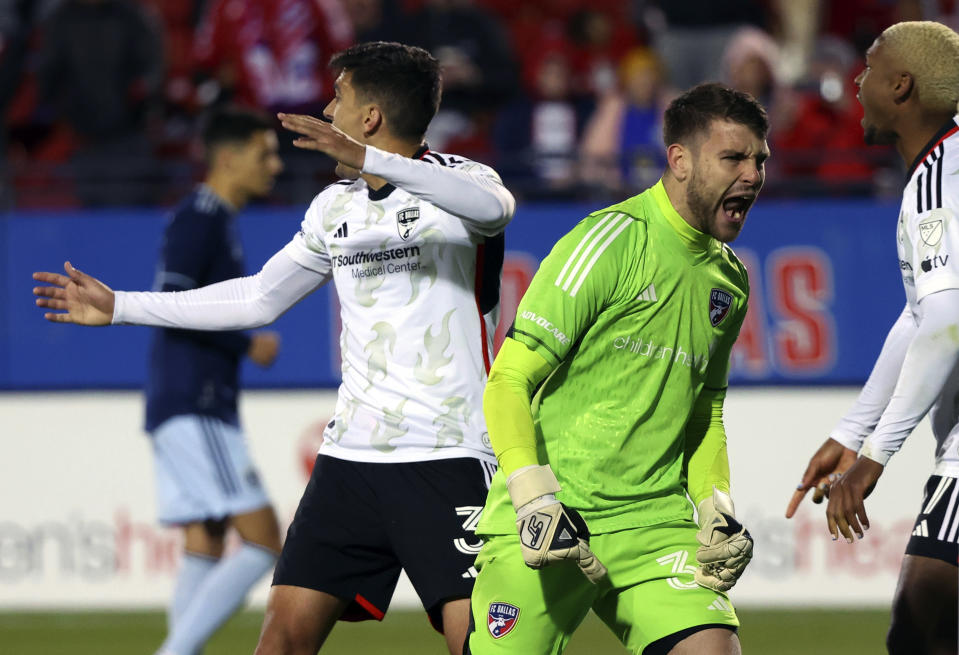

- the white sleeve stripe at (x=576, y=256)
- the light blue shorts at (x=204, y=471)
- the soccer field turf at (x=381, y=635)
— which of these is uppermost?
the white sleeve stripe at (x=576, y=256)

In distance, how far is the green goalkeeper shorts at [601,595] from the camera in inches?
150

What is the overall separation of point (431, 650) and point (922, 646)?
151 inches

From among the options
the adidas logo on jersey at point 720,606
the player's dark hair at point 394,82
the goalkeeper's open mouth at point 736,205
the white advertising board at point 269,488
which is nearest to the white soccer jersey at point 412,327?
the player's dark hair at point 394,82

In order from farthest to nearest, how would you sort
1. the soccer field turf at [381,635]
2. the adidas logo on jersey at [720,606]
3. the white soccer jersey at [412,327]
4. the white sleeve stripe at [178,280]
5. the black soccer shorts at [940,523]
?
1. the soccer field turf at [381,635]
2. the white sleeve stripe at [178,280]
3. the white soccer jersey at [412,327]
4. the black soccer shorts at [940,523]
5. the adidas logo on jersey at [720,606]

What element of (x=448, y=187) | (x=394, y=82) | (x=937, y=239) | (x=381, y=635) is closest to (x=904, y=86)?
(x=937, y=239)

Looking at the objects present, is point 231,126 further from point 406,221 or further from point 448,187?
point 448,187

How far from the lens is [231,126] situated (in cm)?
694

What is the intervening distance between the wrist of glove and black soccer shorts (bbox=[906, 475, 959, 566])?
0.68 m

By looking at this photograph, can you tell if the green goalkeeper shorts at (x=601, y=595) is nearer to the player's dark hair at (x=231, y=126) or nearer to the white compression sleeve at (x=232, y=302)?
the white compression sleeve at (x=232, y=302)

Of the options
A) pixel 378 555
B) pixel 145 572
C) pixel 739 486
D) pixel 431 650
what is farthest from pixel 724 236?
pixel 145 572

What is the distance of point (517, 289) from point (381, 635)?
250 cm

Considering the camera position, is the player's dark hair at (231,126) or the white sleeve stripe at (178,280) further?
the player's dark hair at (231,126)

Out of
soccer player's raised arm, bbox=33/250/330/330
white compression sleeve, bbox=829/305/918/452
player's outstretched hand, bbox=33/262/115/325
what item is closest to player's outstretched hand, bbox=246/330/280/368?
soccer player's raised arm, bbox=33/250/330/330

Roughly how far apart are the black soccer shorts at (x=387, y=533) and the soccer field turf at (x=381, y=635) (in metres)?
3.24
